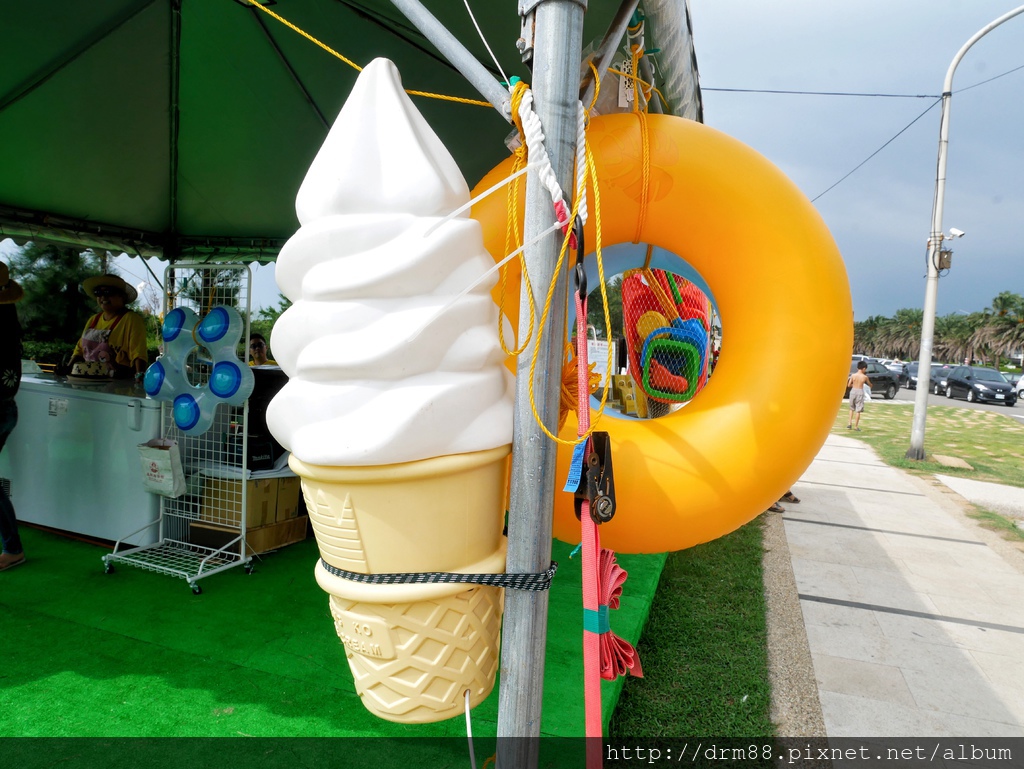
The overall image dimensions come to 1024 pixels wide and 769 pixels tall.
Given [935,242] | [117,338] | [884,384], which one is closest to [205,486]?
[117,338]

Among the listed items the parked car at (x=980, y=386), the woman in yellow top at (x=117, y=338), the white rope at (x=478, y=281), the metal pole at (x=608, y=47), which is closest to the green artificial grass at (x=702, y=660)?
the white rope at (x=478, y=281)

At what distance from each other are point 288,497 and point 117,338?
1769mm

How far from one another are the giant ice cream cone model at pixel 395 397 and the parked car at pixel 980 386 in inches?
972

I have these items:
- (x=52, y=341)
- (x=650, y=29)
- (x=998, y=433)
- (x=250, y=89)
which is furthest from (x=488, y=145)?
(x=998, y=433)

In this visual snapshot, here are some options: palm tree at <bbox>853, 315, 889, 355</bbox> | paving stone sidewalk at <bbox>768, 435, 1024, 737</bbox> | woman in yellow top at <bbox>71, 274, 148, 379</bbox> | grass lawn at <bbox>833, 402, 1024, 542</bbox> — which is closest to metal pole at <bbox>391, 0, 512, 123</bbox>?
paving stone sidewalk at <bbox>768, 435, 1024, 737</bbox>

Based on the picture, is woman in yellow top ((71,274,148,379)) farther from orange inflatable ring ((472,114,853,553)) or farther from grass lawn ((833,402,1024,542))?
grass lawn ((833,402,1024,542))

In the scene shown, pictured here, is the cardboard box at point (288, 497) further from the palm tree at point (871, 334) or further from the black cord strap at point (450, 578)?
the palm tree at point (871, 334)

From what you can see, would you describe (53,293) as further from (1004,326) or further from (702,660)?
(1004,326)

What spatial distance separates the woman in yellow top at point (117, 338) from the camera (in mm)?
4098

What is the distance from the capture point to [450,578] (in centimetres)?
102

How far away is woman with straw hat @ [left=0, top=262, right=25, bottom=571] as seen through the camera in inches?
120

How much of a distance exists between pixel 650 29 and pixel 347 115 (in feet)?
Answer: 3.76

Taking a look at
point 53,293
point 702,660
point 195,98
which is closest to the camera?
point 702,660

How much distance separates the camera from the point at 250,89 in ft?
11.6
